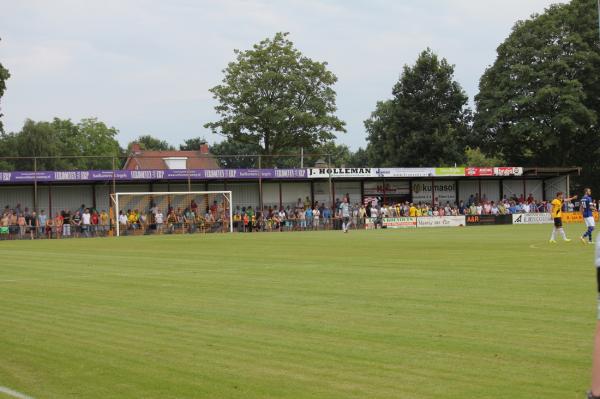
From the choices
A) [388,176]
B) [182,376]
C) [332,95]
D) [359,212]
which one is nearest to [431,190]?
[388,176]

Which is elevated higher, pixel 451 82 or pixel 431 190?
pixel 451 82

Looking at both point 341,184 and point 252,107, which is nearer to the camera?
point 341,184

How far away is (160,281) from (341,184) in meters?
45.3

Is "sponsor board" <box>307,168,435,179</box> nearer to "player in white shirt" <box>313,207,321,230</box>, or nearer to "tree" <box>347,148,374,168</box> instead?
"player in white shirt" <box>313,207,321,230</box>

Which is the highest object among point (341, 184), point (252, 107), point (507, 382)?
point (252, 107)

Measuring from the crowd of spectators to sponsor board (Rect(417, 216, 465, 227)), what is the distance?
974 mm

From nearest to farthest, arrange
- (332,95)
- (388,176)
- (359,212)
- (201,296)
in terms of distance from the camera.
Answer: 1. (201,296)
2. (359,212)
3. (388,176)
4. (332,95)

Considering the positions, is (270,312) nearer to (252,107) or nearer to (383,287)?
(383,287)

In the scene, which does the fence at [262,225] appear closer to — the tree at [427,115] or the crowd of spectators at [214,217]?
the crowd of spectators at [214,217]

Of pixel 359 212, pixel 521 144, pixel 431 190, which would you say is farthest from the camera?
pixel 521 144

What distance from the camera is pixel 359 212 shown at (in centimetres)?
5709

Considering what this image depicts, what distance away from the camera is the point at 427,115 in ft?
262

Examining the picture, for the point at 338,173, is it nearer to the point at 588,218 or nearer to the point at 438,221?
the point at 438,221

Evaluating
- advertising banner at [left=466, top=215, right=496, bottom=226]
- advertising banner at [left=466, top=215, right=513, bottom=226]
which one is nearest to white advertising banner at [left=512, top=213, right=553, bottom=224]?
advertising banner at [left=466, top=215, right=513, bottom=226]
